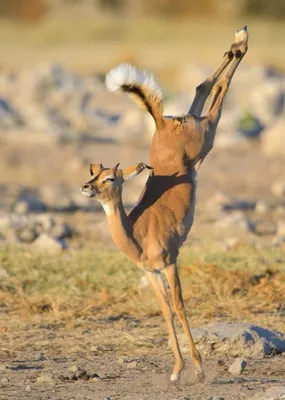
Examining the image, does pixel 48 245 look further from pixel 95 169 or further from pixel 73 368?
pixel 95 169

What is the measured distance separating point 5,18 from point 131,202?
37.1 metres

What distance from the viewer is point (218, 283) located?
28.0 ft

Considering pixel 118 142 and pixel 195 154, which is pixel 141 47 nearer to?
pixel 118 142

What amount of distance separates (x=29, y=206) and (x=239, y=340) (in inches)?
250

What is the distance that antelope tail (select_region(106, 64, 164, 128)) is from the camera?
21.3 ft

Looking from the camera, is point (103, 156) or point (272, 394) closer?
point (272, 394)

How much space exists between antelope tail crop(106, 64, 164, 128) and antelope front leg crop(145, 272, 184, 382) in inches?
34.3

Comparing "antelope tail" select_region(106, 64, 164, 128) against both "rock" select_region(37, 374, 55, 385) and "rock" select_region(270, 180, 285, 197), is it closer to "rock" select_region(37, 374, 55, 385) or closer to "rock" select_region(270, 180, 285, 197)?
"rock" select_region(37, 374, 55, 385)

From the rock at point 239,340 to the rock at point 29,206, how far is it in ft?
19.2

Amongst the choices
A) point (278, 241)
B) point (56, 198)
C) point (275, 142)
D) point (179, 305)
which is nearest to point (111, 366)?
point (179, 305)

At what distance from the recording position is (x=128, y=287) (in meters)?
8.80

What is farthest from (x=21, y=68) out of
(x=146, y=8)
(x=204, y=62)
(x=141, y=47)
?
(x=146, y=8)

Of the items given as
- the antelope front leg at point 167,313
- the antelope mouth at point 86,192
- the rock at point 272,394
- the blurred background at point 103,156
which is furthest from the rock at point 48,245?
the rock at point 272,394

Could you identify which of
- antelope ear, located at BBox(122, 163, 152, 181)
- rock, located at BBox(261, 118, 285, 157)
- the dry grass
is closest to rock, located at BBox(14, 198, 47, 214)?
the dry grass
